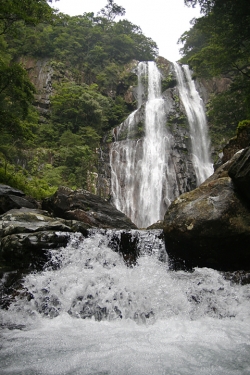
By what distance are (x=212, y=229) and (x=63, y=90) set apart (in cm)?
2022

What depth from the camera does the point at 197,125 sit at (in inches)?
923

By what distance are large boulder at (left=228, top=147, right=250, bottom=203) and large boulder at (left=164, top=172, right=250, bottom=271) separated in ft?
0.62

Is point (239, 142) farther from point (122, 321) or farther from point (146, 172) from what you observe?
point (146, 172)

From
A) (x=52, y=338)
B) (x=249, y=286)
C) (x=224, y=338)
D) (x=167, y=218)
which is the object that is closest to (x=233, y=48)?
(x=167, y=218)

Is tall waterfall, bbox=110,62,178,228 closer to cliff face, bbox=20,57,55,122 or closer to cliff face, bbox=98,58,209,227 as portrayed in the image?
cliff face, bbox=98,58,209,227

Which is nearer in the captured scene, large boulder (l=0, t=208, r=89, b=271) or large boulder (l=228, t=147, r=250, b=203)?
large boulder (l=228, t=147, r=250, b=203)

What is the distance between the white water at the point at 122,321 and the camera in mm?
3113

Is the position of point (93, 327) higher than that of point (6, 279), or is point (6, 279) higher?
point (6, 279)

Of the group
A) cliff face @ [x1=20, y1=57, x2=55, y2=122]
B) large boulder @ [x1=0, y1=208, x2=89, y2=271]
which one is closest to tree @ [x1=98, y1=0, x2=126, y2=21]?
cliff face @ [x1=20, y1=57, x2=55, y2=122]

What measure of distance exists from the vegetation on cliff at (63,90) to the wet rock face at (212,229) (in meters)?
6.42

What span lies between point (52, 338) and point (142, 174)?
52.6 ft

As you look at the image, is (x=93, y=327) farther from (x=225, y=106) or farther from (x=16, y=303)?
(x=225, y=106)

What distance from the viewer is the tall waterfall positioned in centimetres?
1791

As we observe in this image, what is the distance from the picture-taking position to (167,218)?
7113 mm
